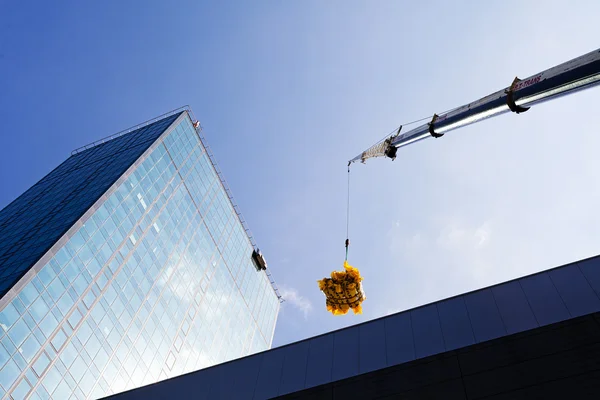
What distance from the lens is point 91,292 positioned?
1794 inches

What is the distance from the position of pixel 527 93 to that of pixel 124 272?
155 ft

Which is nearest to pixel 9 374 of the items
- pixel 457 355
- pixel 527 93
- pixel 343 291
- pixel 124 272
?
pixel 124 272

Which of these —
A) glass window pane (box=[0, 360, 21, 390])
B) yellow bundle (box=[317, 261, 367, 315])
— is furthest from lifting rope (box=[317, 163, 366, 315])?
glass window pane (box=[0, 360, 21, 390])

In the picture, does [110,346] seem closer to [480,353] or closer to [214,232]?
[214,232]

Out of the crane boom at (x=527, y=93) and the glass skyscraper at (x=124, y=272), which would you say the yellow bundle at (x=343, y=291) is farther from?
the glass skyscraper at (x=124, y=272)

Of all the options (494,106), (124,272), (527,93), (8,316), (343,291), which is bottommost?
(343,291)

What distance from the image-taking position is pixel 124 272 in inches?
2031

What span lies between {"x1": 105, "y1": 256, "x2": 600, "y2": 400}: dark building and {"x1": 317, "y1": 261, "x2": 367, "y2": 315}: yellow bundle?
136 inches

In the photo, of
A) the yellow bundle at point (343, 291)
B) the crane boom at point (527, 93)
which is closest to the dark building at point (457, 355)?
the yellow bundle at point (343, 291)

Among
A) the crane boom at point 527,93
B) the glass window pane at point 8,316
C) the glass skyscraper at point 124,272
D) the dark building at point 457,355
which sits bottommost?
the dark building at point 457,355

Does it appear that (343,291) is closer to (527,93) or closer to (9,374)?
(527,93)

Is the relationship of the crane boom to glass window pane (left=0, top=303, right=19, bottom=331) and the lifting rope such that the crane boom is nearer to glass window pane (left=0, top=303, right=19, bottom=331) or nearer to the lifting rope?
the lifting rope

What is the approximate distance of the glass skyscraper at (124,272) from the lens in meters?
38.6

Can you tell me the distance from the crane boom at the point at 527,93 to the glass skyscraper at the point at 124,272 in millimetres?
35453
